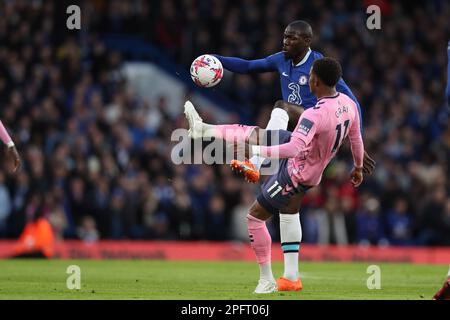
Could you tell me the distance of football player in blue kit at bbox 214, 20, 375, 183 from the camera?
462 inches

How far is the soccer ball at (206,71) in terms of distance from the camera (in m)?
11.9

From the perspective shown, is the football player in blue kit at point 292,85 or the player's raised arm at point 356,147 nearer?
the player's raised arm at point 356,147

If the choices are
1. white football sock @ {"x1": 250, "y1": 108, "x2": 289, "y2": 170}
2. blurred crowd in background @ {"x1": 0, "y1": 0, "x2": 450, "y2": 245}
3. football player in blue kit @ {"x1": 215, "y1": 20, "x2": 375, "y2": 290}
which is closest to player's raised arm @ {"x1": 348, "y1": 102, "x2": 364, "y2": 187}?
football player in blue kit @ {"x1": 215, "y1": 20, "x2": 375, "y2": 290}

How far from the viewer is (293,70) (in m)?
12.0

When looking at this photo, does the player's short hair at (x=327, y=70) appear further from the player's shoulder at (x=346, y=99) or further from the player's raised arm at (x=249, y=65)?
the player's raised arm at (x=249, y=65)

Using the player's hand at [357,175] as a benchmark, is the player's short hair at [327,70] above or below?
above

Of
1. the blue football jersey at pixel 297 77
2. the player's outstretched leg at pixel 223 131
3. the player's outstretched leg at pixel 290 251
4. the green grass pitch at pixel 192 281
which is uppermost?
the blue football jersey at pixel 297 77

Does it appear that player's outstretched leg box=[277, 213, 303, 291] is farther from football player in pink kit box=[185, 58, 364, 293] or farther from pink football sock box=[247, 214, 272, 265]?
pink football sock box=[247, 214, 272, 265]

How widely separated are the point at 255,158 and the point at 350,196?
11532mm

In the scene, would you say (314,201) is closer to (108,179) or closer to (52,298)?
(108,179)

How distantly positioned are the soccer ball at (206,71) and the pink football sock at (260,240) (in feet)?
5.46

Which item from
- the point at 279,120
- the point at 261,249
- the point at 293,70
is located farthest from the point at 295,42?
the point at 261,249

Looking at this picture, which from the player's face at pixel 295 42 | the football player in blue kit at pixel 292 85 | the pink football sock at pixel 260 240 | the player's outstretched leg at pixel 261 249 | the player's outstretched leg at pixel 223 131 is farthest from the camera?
the player's face at pixel 295 42

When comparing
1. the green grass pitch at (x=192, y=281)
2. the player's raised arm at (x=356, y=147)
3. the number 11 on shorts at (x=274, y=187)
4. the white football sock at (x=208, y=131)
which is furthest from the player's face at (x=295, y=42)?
the green grass pitch at (x=192, y=281)
